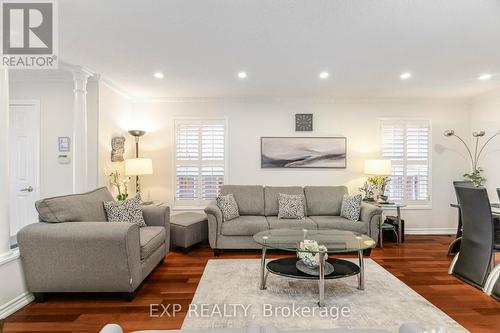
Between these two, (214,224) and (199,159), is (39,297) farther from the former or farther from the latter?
(199,159)

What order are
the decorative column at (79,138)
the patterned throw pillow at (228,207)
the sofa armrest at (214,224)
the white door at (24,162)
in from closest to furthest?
1. the decorative column at (79,138)
2. the white door at (24,162)
3. the sofa armrest at (214,224)
4. the patterned throw pillow at (228,207)

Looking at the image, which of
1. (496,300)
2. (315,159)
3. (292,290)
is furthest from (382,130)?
(292,290)

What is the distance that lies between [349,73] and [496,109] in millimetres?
2868

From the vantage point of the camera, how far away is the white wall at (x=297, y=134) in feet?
17.9

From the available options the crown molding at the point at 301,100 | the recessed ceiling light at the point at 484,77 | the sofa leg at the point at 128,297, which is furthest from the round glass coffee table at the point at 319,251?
the recessed ceiling light at the point at 484,77

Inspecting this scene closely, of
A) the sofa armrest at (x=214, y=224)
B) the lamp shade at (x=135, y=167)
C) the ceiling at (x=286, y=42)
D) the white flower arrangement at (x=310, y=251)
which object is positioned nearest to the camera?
the ceiling at (x=286, y=42)

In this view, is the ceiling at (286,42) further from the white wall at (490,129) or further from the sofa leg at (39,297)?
the sofa leg at (39,297)

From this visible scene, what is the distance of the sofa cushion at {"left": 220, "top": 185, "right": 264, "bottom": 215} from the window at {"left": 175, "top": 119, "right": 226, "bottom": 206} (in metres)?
0.56

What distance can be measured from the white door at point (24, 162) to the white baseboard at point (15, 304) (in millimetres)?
1703

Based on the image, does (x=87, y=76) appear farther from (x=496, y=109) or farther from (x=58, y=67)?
(x=496, y=109)

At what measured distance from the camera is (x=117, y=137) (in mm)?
4742

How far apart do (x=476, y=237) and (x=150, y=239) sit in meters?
3.54

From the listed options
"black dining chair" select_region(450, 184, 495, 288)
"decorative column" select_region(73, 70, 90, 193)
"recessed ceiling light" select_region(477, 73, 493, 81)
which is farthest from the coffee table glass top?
"recessed ceiling light" select_region(477, 73, 493, 81)

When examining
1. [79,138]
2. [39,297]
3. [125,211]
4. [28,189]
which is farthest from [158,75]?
[39,297]
